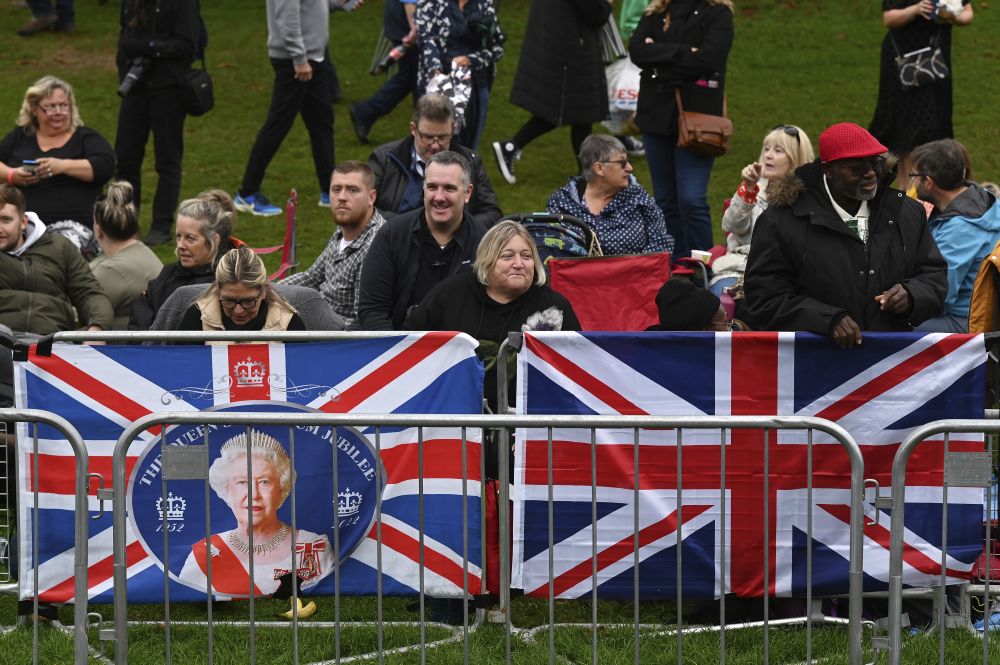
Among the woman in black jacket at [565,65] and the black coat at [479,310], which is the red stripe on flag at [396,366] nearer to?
the black coat at [479,310]

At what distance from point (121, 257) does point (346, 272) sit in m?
1.53

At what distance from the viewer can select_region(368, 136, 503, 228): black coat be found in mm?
9474

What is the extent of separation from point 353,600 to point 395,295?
6.85ft

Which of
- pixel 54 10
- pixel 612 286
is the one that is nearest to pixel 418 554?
pixel 612 286

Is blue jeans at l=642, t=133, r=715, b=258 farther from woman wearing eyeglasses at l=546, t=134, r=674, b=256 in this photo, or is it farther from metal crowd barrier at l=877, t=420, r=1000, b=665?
metal crowd barrier at l=877, t=420, r=1000, b=665

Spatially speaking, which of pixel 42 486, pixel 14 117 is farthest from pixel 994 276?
pixel 14 117

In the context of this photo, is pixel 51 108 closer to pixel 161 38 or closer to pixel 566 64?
pixel 161 38

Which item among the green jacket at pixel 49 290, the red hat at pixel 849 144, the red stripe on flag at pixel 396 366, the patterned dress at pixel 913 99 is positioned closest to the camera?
the red stripe on flag at pixel 396 366

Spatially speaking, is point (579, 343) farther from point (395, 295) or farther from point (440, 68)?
point (440, 68)

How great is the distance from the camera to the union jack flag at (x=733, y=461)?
6.14 metres

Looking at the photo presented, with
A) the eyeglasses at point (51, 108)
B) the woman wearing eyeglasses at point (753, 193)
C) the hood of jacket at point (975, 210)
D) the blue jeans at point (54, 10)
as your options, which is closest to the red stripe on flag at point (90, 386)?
the woman wearing eyeglasses at point (753, 193)

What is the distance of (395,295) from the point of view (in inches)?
331

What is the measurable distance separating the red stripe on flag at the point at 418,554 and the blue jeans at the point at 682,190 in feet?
17.4

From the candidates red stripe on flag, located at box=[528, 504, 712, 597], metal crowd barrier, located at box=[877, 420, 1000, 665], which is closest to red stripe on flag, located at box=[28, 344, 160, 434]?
red stripe on flag, located at box=[528, 504, 712, 597]
